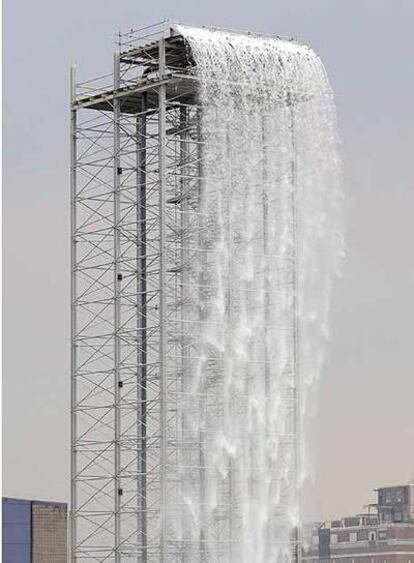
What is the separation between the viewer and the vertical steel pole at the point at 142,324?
47.2m

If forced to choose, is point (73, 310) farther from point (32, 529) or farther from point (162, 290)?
point (32, 529)

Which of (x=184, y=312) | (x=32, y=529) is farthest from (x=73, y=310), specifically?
(x=32, y=529)

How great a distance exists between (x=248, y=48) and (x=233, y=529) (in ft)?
38.0

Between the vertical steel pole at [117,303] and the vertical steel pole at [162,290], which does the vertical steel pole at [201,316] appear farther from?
the vertical steel pole at [117,303]

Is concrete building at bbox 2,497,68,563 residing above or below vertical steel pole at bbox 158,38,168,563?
below

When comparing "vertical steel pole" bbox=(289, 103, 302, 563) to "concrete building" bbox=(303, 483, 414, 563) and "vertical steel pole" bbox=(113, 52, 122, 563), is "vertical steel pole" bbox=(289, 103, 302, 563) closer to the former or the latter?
"vertical steel pole" bbox=(113, 52, 122, 563)

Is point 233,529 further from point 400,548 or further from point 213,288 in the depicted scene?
point 400,548

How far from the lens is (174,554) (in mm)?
47062

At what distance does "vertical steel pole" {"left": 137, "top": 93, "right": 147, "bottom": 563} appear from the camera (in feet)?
155

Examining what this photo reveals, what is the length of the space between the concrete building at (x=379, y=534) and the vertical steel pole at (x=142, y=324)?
271 ft

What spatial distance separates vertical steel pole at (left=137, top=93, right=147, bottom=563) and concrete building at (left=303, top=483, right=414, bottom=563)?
271 feet

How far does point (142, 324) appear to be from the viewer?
48500 millimetres

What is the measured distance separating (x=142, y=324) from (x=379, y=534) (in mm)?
90145

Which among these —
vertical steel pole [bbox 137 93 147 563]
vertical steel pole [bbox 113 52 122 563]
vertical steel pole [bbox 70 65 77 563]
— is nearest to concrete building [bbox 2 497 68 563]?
vertical steel pole [bbox 70 65 77 563]
